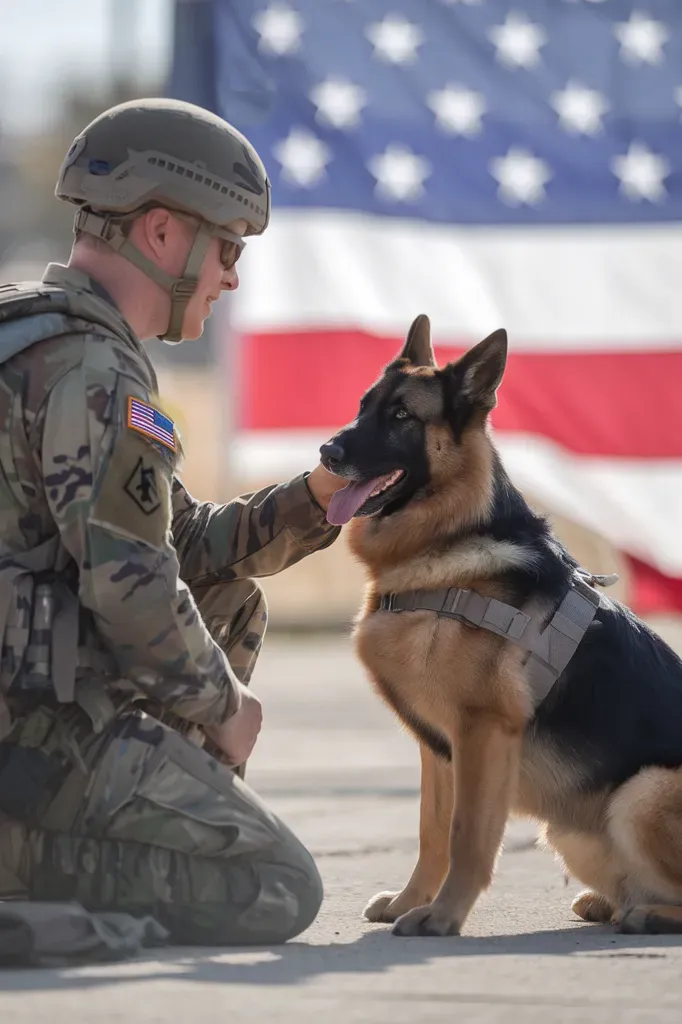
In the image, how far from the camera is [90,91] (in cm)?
3550

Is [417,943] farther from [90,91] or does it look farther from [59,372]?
[90,91]

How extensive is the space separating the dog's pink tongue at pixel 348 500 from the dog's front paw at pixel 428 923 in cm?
100

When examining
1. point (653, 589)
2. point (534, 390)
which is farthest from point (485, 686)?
point (534, 390)

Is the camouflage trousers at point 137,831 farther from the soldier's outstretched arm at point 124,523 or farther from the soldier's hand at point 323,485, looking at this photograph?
the soldier's hand at point 323,485

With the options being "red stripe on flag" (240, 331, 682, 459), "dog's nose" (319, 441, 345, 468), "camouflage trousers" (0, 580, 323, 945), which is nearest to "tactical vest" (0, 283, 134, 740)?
"camouflage trousers" (0, 580, 323, 945)

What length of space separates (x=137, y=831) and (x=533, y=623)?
1.18m

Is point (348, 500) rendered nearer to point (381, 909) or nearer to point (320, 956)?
point (381, 909)

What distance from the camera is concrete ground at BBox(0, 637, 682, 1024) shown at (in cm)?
265

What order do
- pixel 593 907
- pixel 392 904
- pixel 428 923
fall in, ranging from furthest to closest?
pixel 593 907 < pixel 392 904 < pixel 428 923

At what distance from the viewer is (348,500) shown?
4145 millimetres

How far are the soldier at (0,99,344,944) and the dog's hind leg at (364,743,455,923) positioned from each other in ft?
1.81

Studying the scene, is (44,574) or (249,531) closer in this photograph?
(44,574)

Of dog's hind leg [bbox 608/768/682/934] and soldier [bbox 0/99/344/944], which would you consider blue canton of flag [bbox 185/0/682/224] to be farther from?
dog's hind leg [bbox 608/768/682/934]

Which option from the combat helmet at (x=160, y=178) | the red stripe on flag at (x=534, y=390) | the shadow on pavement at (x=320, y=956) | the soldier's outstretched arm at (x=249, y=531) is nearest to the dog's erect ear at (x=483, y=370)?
the soldier's outstretched arm at (x=249, y=531)
